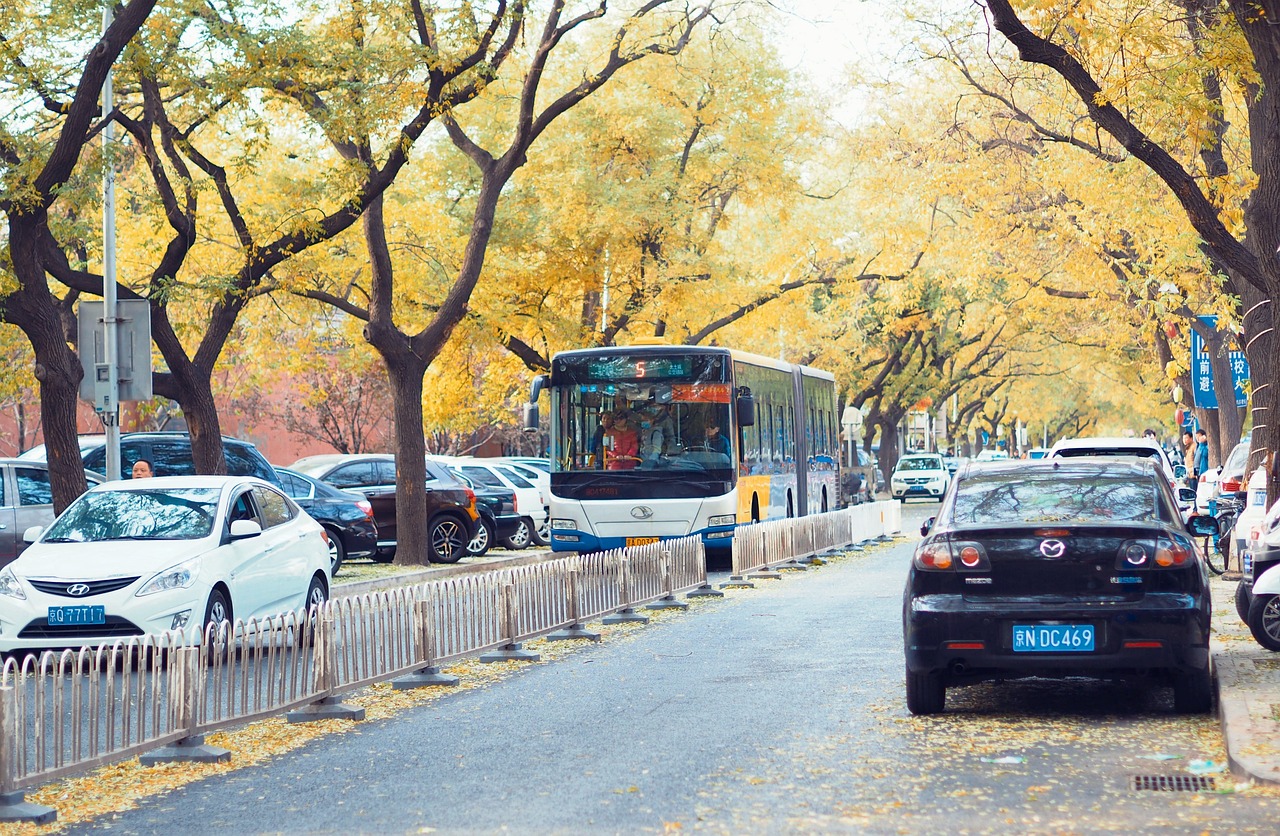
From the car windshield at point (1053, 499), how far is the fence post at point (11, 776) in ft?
17.6

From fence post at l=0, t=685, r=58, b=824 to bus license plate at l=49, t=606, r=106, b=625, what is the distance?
4.99 metres

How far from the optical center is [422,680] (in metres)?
12.4

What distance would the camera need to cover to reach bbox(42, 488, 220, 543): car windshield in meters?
14.1

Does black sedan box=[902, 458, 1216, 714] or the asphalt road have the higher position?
black sedan box=[902, 458, 1216, 714]

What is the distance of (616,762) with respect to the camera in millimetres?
8797

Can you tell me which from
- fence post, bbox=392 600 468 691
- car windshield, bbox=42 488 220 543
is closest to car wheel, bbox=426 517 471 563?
car windshield, bbox=42 488 220 543

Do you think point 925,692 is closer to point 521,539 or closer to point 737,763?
point 737,763

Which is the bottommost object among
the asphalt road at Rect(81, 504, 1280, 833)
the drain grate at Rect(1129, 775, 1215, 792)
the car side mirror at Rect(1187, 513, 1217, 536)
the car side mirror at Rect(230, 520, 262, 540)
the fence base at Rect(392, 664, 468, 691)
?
the drain grate at Rect(1129, 775, 1215, 792)

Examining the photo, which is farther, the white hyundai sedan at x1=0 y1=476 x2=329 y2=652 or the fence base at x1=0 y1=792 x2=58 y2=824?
the white hyundai sedan at x1=0 y1=476 x2=329 y2=652

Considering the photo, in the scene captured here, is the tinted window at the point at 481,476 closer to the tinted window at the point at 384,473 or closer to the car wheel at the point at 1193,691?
the tinted window at the point at 384,473

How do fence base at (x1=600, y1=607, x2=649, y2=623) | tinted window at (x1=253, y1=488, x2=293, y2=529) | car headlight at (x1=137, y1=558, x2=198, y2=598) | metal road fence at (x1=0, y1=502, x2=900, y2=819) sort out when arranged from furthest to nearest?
fence base at (x1=600, y1=607, x2=649, y2=623) < tinted window at (x1=253, y1=488, x2=293, y2=529) < car headlight at (x1=137, y1=558, x2=198, y2=598) < metal road fence at (x1=0, y1=502, x2=900, y2=819)

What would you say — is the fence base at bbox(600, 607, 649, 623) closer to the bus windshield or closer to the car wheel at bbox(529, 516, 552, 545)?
the bus windshield

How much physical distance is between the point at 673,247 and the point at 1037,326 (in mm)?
20033

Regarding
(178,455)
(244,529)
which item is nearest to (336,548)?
(178,455)
